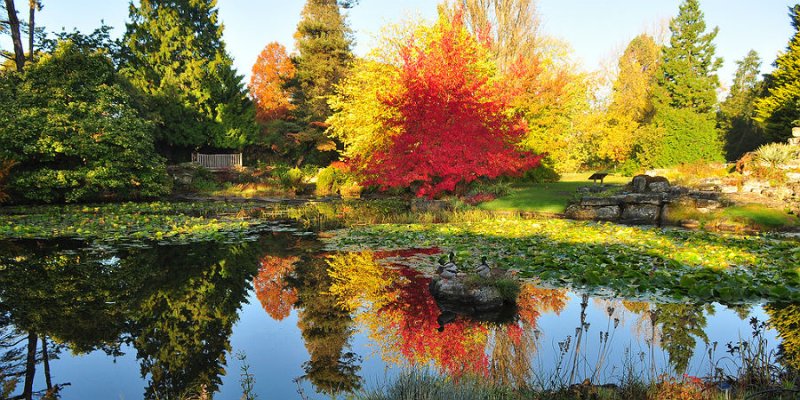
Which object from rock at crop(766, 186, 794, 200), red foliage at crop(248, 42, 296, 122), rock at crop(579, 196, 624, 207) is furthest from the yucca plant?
red foliage at crop(248, 42, 296, 122)

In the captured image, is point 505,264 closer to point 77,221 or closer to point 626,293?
point 626,293

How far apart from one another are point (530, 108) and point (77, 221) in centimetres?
2024

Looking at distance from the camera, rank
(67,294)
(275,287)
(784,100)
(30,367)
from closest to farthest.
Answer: (30,367)
(67,294)
(275,287)
(784,100)

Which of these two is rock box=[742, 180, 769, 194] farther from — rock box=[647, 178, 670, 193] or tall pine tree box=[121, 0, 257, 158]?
tall pine tree box=[121, 0, 257, 158]

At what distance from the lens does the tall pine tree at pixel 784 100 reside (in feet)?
79.4

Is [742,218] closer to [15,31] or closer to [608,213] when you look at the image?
[608,213]

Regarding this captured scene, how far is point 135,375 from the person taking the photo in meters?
4.78

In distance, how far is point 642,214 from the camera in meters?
15.5

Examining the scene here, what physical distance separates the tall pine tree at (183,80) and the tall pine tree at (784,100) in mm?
32595

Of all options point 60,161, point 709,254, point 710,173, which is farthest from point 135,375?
point 710,173

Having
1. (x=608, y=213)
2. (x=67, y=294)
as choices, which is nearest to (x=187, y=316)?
(x=67, y=294)

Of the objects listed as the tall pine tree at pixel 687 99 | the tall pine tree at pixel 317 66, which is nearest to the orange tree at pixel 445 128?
the tall pine tree at pixel 317 66

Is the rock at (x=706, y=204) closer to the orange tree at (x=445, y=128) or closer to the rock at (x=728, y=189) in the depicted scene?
the rock at (x=728, y=189)

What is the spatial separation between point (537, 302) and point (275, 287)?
4.34 meters
